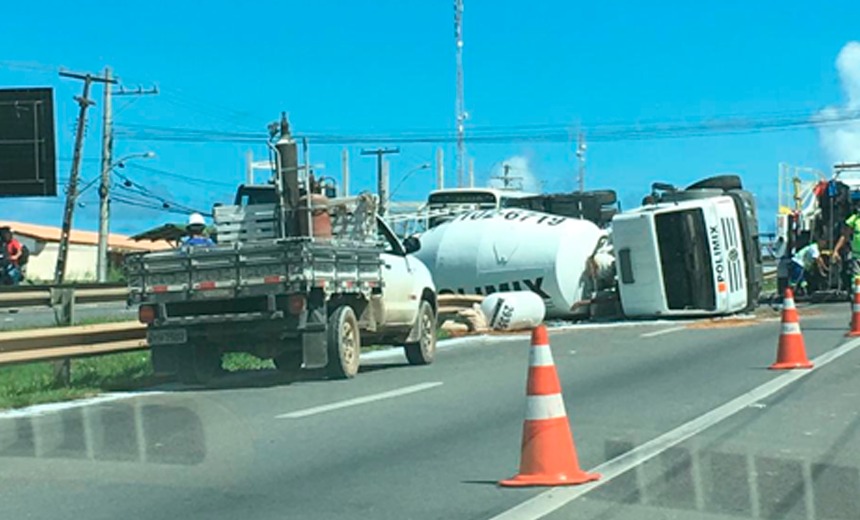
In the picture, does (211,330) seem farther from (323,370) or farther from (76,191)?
(76,191)

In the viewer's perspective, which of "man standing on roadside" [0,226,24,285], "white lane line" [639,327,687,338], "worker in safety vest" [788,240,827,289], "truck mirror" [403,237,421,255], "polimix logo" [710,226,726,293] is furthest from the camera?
"worker in safety vest" [788,240,827,289]

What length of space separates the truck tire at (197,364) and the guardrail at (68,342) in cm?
93

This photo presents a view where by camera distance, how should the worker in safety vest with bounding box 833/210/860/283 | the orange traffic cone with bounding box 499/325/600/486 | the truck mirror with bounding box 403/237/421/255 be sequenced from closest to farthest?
the orange traffic cone with bounding box 499/325/600/486 < the truck mirror with bounding box 403/237/421/255 < the worker in safety vest with bounding box 833/210/860/283

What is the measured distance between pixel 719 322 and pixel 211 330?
13.2 meters

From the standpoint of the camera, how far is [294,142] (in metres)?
16.5

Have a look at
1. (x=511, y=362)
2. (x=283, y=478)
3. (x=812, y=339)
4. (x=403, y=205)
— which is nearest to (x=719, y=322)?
(x=812, y=339)

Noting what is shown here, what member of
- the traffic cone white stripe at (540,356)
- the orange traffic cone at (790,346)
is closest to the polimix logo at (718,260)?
the orange traffic cone at (790,346)

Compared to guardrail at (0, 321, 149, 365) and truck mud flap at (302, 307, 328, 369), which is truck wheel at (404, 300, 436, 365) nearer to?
truck mud flap at (302, 307, 328, 369)

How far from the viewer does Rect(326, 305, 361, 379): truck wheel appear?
556 inches

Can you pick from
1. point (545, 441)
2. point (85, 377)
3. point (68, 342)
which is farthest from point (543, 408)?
point (85, 377)

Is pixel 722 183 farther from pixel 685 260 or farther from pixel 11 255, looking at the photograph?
pixel 11 255

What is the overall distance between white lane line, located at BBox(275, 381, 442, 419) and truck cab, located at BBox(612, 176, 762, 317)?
39.8 feet

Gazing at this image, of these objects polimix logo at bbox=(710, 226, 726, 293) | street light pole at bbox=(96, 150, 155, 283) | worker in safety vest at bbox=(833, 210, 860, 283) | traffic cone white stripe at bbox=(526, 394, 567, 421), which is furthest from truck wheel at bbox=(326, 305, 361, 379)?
street light pole at bbox=(96, 150, 155, 283)

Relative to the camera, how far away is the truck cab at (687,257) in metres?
24.9
